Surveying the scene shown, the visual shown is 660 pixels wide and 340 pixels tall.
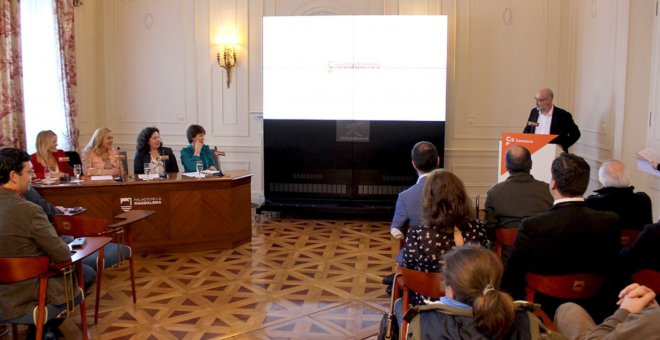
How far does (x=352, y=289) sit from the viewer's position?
224 inches

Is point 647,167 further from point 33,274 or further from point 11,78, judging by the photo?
point 11,78

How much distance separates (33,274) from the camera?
3.61 m

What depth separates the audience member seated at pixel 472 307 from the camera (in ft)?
7.06

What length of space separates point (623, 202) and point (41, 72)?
7160 millimetres

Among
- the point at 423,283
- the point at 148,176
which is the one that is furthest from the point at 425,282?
the point at 148,176

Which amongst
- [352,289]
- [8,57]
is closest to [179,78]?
[8,57]

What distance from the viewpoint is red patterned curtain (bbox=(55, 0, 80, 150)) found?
8438mm

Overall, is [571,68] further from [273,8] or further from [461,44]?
[273,8]

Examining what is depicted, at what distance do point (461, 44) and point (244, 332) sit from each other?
5918 millimetres

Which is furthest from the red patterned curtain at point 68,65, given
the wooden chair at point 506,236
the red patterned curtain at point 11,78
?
the wooden chair at point 506,236

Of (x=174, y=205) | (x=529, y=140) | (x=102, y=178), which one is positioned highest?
(x=529, y=140)

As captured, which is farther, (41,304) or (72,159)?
(72,159)

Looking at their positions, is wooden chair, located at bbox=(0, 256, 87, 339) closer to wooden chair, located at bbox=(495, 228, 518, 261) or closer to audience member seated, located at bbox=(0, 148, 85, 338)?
audience member seated, located at bbox=(0, 148, 85, 338)

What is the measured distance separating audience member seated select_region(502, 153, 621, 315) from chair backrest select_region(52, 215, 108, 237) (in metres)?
3.02
